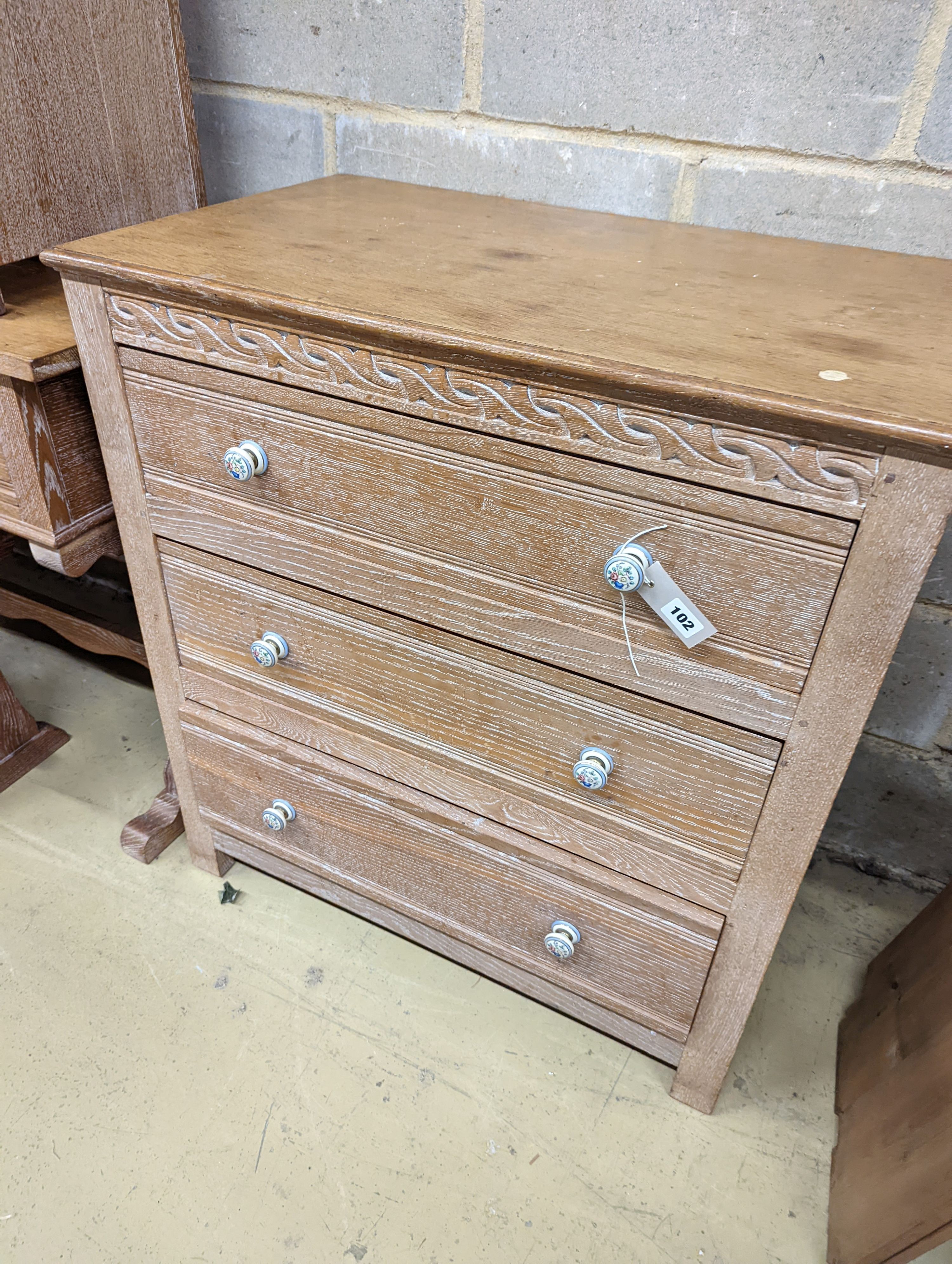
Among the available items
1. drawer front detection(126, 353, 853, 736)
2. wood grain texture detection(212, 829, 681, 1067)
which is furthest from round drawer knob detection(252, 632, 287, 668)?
wood grain texture detection(212, 829, 681, 1067)

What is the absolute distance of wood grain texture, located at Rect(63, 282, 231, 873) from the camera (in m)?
0.99

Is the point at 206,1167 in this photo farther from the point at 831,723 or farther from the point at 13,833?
the point at 831,723

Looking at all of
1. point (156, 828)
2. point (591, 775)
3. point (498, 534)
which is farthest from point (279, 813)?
point (498, 534)

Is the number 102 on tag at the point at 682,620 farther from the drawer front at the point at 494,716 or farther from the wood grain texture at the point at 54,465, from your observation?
the wood grain texture at the point at 54,465

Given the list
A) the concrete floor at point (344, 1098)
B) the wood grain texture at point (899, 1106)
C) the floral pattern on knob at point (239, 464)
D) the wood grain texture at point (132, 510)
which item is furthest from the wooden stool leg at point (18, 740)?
the wood grain texture at point (899, 1106)

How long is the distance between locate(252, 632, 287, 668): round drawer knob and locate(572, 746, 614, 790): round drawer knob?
1.52 feet

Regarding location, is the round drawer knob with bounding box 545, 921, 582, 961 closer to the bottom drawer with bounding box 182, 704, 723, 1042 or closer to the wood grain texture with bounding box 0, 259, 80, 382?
the bottom drawer with bounding box 182, 704, 723, 1042

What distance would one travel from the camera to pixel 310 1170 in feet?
3.97

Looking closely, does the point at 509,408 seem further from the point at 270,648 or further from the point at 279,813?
the point at 279,813

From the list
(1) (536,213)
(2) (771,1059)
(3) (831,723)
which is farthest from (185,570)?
(2) (771,1059)

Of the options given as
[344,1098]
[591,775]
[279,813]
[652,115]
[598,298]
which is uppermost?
[652,115]

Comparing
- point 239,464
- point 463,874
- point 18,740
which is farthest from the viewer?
point 18,740

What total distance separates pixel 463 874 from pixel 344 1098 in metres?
0.43

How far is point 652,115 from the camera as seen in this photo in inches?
45.8
